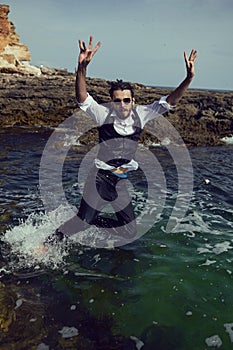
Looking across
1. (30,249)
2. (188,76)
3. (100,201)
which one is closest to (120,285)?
(100,201)

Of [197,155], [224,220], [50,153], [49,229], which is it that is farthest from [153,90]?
[49,229]

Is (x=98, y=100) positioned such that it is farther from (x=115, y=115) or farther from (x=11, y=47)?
(x=11, y=47)

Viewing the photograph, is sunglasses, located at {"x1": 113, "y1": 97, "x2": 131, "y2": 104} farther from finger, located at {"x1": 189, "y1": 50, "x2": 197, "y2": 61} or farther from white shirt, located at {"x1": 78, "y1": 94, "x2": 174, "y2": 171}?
finger, located at {"x1": 189, "y1": 50, "x2": 197, "y2": 61}

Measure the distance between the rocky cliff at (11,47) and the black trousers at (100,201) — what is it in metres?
26.9

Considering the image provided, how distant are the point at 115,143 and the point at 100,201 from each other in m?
1.11

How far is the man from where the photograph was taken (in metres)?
5.50

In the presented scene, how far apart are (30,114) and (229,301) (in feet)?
64.5

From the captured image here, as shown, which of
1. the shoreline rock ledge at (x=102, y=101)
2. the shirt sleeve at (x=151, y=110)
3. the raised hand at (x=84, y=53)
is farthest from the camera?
the shoreline rock ledge at (x=102, y=101)

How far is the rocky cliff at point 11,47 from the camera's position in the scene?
30.9 meters

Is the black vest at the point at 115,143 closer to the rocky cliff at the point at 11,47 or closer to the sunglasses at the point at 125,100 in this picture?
the sunglasses at the point at 125,100

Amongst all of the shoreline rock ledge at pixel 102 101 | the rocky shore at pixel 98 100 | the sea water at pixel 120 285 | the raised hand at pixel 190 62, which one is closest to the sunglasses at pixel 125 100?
the raised hand at pixel 190 62

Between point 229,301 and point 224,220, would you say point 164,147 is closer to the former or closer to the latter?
point 224,220

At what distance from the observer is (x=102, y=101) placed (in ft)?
68.1

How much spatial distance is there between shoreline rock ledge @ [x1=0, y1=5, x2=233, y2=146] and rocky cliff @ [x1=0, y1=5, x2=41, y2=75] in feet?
22.6
